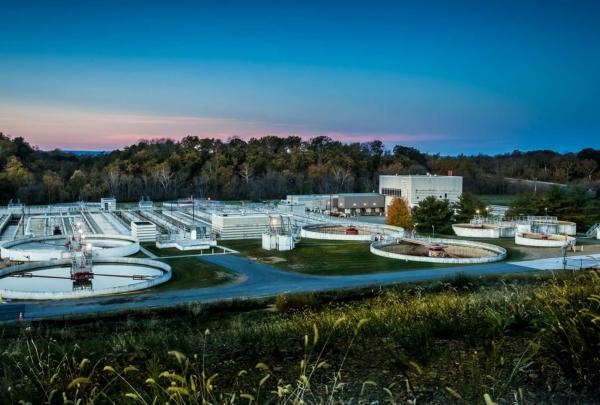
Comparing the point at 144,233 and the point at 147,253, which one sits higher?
the point at 144,233

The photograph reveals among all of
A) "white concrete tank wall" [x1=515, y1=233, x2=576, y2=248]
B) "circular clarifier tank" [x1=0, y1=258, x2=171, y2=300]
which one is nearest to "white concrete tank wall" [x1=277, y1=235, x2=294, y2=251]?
"circular clarifier tank" [x1=0, y1=258, x2=171, y2=300]

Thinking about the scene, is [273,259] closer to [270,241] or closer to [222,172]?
[270,241]

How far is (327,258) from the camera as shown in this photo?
29.3m

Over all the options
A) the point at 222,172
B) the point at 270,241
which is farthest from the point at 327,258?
the point at 222,172

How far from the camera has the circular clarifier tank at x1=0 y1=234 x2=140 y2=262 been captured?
28.2m

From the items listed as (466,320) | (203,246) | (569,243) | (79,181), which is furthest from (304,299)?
(79,181)

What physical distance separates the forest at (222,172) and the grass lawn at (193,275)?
49126 millimetres

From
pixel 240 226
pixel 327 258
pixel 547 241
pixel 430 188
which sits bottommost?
pixel 327 258

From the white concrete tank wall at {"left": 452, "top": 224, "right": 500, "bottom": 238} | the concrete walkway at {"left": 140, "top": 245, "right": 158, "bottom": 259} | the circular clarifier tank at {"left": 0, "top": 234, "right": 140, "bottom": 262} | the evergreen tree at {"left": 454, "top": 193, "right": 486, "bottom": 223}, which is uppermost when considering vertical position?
the evergreen tree at {"left": 454, "top": 193, "right": 486, "bottom": 223}

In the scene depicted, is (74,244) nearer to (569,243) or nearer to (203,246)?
(203,246)

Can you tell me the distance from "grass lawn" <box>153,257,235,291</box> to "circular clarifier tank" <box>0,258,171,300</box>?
0.54m

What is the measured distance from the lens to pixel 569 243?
31.7m

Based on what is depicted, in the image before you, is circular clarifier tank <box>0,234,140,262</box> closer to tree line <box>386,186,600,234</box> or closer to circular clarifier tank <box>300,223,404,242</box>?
circular clarifier tank <box>300,223,404,242</box>

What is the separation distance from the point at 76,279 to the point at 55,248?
956 cm
